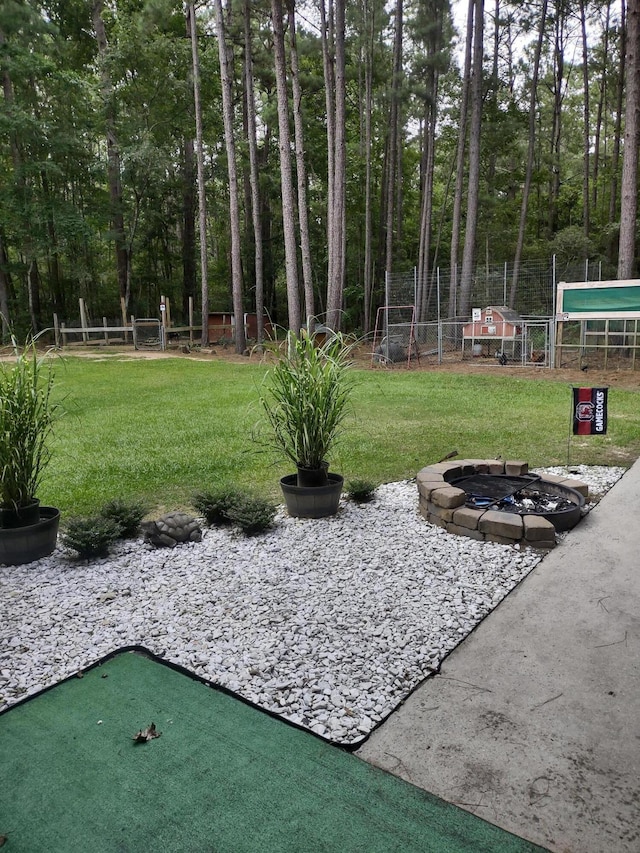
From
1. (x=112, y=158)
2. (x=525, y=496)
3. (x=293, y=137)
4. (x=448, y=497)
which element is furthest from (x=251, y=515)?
(x=293, y=137)

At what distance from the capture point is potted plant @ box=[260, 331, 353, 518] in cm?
349

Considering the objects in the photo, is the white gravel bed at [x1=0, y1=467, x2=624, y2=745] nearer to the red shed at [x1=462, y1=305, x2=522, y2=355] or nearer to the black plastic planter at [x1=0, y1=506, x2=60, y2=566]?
the black plastic planter at [x1=0, y1=506, x2=60, y2=566]

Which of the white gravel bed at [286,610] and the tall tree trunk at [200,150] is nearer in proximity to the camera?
the white gravel bed at [286,610]

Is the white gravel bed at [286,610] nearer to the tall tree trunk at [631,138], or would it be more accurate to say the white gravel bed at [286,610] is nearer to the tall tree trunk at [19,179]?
the tall tree trunk at [631,138]

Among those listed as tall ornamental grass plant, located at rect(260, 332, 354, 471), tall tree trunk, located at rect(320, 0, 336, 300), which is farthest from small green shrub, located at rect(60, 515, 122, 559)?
tall tree trunk, located at rect(320, 0, 336, 300)

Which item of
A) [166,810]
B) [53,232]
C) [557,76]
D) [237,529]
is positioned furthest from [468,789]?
[557,76]

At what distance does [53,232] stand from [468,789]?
855 inches

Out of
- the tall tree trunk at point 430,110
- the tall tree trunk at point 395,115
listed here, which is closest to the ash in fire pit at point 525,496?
the tall tree trunk at point 430,110

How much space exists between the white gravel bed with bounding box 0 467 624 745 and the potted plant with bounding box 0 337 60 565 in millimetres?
113

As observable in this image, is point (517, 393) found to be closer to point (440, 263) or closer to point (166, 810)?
point (166, 810)

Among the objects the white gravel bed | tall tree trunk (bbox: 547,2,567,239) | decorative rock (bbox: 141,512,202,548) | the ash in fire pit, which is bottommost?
the white gravel bed

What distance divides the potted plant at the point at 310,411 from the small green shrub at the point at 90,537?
1073mm

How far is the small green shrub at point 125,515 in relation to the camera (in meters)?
3.31

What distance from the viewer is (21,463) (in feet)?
9.76
